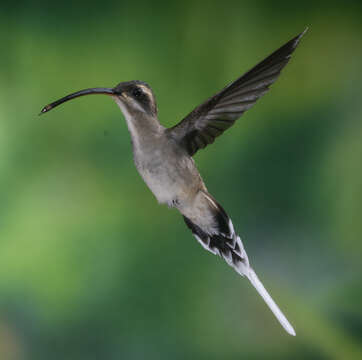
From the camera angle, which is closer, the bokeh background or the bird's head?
the bird's head

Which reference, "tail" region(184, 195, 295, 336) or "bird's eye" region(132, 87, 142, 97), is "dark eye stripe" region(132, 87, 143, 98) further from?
"tail" region(184, 195, 295, 336)

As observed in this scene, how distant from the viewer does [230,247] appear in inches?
34.2

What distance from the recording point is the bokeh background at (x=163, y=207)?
1.26 m

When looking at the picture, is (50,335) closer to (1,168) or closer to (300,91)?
A: (1,168)

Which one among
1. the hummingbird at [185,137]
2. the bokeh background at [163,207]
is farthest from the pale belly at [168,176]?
the bokeh background at [163,207]

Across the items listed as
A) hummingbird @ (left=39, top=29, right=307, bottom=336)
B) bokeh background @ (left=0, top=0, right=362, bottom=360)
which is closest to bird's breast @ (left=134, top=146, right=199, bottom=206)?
hummingbird @ (left=39, top=29, right=307, bottom=336)

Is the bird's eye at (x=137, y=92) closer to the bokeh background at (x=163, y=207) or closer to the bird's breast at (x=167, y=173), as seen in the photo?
the bird's breast at (x=167, y=173)

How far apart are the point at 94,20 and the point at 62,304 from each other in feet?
2.53

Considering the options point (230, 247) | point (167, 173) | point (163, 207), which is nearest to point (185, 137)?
point (167, 173)

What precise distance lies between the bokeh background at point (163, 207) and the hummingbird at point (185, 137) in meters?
0.45

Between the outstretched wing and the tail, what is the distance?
0.45 ft

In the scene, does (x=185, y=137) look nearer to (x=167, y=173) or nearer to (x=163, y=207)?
(x=167, y=173)

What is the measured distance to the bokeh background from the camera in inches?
49.5

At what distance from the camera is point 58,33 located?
48.8 inches
